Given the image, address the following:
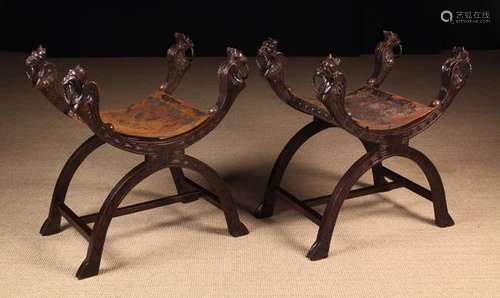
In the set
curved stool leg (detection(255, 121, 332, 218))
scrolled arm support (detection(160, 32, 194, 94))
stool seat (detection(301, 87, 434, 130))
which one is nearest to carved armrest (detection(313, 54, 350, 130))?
stool seat (detection(301, 87, 434, 130))

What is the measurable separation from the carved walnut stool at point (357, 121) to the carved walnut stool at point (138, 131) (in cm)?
22

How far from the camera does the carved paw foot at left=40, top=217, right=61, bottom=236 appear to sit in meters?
3.19

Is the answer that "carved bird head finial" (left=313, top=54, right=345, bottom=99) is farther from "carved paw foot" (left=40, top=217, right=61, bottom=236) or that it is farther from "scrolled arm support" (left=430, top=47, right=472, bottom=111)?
"carved paw foot" (left=40, top=217, right=61, bottom=236)

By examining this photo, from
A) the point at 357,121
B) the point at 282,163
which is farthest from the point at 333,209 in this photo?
the point at 282,163

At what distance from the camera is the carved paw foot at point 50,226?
3.19 m

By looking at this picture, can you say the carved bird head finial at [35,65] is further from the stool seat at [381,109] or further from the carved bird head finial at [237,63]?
the stool seat at [381,109]

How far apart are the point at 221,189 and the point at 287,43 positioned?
3.41 metres

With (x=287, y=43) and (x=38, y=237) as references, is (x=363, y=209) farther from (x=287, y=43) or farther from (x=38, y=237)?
(x=287, y=43)

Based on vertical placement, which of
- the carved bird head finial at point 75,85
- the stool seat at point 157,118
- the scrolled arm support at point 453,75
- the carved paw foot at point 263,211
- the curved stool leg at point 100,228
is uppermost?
the carved bird head finial at point 75,85

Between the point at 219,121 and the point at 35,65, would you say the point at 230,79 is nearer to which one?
the point at 219,121

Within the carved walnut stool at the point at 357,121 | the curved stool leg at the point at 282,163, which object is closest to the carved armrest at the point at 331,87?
the carved walnut stool at the point at 357,121

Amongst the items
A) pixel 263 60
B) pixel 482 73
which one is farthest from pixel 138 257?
pixel 482 73

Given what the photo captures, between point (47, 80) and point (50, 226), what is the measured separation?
0.73m

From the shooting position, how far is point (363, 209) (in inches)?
134
